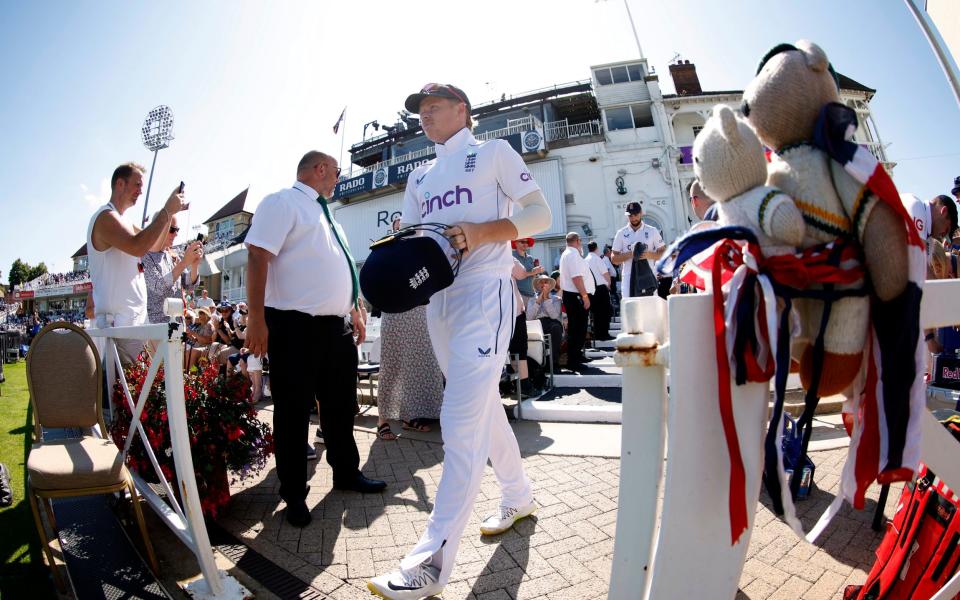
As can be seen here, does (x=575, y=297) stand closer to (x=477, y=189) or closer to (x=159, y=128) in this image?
(x=477, y=189)

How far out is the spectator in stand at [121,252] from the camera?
306 cm

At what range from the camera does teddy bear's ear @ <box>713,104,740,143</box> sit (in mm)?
1028

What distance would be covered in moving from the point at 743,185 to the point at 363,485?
9.53 feet

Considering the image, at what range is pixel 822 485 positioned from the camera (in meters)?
2.79

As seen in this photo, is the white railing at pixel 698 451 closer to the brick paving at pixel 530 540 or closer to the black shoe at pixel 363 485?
the brick paving at pixel 530 540

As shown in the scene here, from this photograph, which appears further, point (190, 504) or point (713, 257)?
point (190, 504)

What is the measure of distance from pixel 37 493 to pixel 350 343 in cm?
165

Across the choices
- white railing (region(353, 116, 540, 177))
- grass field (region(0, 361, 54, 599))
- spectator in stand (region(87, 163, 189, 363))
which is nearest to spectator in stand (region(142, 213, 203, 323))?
spectator in stand (region(87, 163, 189, 363))

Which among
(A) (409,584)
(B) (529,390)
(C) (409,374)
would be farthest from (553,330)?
(A) (409,584)

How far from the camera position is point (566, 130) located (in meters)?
28.9

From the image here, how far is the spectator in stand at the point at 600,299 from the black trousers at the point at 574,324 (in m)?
1.40

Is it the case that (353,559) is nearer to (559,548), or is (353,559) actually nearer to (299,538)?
(299,538)

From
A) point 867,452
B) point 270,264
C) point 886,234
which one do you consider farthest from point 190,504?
point 886,234

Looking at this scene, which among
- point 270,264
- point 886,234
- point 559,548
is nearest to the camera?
point 886,234
